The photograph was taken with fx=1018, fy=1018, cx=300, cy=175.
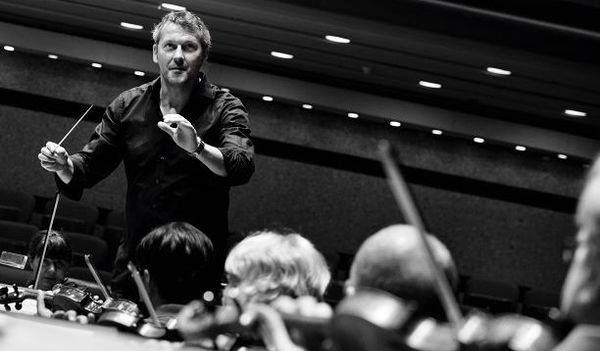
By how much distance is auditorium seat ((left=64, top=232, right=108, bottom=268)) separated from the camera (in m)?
8.53

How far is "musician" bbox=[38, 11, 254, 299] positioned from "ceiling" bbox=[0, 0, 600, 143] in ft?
12.8

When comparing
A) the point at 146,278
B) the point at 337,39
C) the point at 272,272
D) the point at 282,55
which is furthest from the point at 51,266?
the point at 282,55

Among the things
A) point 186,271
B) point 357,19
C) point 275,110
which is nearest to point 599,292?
point 186,271

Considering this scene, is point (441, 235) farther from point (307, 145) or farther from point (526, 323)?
point (526, 323)

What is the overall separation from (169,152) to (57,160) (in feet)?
0.91

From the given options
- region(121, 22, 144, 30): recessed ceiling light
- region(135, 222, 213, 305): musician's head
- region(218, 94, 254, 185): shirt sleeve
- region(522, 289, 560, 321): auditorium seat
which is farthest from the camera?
region(522, 289, 560, 321): auditorium seat

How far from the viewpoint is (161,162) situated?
257 cm

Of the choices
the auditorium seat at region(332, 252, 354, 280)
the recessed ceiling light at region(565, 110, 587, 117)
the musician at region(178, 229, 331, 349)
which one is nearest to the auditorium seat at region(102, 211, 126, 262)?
the auditorium seat at region(332, 252, 354, 280)

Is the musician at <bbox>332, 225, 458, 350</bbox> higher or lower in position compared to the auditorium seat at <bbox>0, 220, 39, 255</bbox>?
lower

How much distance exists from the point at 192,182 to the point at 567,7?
4138 millimetres

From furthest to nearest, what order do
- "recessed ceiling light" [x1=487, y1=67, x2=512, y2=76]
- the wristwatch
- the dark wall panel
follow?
the dark wall panel
"recessed ceiling light" [x1=487, y1=67, x2=512, y2=76]
the wristwatch

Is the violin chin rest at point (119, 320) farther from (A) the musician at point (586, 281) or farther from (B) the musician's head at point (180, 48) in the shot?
(B) the musician's head at point (180, 48)

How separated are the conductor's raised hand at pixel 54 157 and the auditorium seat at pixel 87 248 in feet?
20.1

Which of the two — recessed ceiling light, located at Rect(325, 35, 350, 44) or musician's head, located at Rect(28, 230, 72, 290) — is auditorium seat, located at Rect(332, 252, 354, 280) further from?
musician's head, located at Rect(28, 230, 72, 290)
